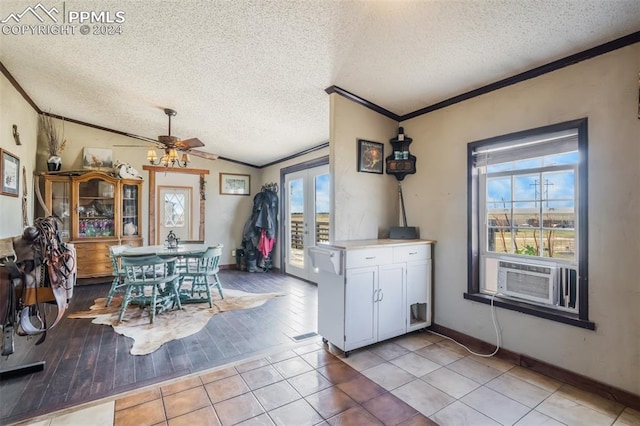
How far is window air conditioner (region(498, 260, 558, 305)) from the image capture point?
2.33 meters

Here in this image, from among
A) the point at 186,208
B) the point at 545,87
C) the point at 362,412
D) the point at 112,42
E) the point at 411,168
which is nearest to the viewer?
the point at 362,412

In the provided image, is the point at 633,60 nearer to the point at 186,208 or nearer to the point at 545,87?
the point at 545,87

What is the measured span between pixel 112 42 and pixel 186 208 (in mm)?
3916

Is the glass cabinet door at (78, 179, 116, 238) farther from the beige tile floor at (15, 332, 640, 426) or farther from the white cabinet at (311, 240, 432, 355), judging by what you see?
the white cabinet at (311, 240, 432, 355)

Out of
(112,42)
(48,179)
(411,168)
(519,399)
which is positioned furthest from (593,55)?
(48,179)

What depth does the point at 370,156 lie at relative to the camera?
3246 millimetres

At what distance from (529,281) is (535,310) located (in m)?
0.23

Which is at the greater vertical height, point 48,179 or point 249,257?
point 48,179

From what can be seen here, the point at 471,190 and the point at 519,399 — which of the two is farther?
the point at 471,190

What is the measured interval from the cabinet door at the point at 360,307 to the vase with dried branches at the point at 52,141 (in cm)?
507

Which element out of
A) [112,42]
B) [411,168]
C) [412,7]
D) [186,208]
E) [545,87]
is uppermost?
[112,42]

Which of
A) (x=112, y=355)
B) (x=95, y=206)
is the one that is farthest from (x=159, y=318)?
(x=95, y=206)

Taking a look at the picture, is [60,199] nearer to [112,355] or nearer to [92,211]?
[92,211]

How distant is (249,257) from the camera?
6.23 m
